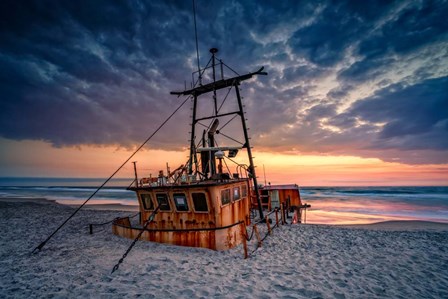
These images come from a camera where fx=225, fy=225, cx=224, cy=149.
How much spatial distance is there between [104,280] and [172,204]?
4476 mm

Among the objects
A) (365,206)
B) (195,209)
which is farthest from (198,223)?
(365,206)

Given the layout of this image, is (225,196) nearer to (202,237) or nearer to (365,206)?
(202,237)

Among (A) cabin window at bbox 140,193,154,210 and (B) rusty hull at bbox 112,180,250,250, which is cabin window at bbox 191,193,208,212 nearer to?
(B) rusty hull at bbox 112,180,250,250

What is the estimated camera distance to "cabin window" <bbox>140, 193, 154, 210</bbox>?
11750 mm

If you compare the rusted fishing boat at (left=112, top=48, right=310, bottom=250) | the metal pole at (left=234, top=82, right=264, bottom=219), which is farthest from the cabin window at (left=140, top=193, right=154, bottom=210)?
the metal pole at (left=234, top=82, right=264, bottom=219)

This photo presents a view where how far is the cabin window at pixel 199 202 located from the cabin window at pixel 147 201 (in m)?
2.79

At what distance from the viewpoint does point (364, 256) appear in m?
9.11

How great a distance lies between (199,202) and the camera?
33.8 ft

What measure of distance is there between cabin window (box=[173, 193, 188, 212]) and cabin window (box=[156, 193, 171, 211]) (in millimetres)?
501

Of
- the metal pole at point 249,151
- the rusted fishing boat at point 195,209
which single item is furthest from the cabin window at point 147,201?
the metal pole at point 249,151

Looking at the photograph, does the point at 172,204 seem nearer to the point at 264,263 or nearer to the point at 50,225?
the point at 264,263

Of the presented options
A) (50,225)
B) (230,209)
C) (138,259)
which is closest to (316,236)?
(230,209)

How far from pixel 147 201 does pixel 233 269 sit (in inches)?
244

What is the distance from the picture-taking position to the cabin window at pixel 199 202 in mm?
10143
